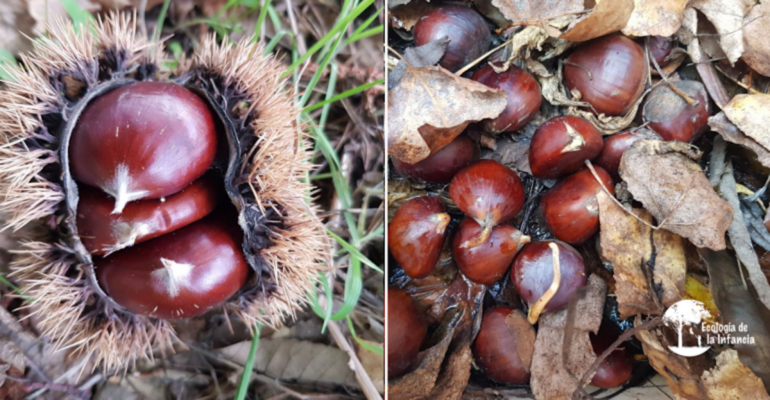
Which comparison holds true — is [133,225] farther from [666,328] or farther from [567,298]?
[666,328]

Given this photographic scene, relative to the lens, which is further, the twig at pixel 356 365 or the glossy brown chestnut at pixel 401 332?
the twig at pixel 356 365

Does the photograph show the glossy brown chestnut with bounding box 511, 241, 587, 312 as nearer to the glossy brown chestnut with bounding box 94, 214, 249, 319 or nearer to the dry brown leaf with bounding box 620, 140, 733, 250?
the dry brown leaf with bounding box 620, 140, 733, 250

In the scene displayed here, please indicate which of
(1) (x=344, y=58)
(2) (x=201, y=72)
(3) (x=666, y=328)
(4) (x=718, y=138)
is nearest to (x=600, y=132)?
(4) (x=718, y=138)

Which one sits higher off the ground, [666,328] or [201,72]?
[201,72]

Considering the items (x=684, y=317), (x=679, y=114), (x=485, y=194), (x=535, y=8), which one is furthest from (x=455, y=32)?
(x=684, y=317)

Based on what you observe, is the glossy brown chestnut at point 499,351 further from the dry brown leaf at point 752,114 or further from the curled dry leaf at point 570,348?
the dry brown leaf at point 752,114

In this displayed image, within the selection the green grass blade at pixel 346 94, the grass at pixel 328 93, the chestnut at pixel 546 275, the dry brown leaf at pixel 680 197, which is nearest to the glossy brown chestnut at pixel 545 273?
the chestnut at pixel 546 275

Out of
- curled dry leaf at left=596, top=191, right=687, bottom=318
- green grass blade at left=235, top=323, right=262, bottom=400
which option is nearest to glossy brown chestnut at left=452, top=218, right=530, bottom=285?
curled dry leaf at left=596, top=191, right=687, bottom=318
